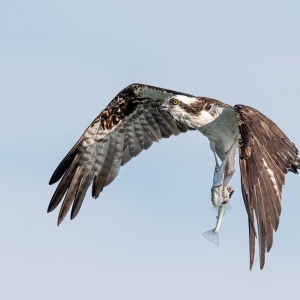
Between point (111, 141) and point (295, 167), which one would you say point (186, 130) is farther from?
point (295, 167)

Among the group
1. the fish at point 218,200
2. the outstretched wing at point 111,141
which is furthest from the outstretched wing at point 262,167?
the outstretched wing at point 111,141

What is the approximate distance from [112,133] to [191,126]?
2.32 m

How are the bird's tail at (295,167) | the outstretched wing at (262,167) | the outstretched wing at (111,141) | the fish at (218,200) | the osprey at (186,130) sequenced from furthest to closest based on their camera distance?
the outstretched wing at (111,141), the bird's tail at (295,167), the fish at (218,200), the osprey at (186,130), the outstretched wing at (262,167)

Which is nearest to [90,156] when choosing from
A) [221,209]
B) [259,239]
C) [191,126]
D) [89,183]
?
[89,183]

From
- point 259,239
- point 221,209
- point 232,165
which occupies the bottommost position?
point 259,239

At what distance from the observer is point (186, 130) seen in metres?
20.1

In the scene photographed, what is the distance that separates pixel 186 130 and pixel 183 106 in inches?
78.6

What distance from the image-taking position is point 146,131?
2033cm

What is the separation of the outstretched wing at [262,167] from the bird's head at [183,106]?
185cm

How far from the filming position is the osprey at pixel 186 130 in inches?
596

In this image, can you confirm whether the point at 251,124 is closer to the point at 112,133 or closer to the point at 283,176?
the point at 283,176

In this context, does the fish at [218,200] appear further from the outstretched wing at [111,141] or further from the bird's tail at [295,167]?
the outstretched wing at [111,141]

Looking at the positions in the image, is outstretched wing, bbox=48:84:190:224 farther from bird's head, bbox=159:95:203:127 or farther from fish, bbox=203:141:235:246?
fish, bbox=203:141:235:246

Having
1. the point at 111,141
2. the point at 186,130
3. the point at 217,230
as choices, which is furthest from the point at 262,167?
the point at 111,141
